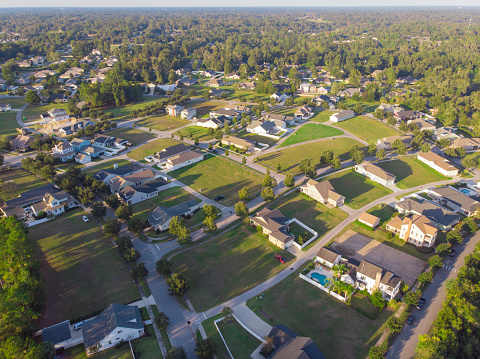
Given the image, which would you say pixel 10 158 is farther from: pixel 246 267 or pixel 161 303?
pixel 246 267

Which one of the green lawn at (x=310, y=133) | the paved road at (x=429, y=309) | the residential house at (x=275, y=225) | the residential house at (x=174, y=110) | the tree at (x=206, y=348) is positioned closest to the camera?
the tree at (x=206, y=348)

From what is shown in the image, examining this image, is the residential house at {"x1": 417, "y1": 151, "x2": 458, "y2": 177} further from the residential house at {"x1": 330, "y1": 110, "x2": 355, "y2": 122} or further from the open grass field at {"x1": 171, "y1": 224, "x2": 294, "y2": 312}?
the open grass field at {"x1": 171, "y1": 224, "x2": 294, "y2": 312}

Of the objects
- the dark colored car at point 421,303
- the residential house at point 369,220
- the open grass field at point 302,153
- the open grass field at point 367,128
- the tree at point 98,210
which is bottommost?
the open grass field at point 302,153

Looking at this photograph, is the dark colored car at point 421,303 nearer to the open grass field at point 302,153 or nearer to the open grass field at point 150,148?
the open grass field at point 302,153

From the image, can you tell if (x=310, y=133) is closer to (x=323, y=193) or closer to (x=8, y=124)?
(x=323, y=193)

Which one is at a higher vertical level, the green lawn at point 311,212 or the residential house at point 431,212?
the residential house at point 431,212

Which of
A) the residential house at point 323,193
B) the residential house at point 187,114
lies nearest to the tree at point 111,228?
the residential house at point 323,193

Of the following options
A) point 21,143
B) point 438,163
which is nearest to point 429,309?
point 438,163

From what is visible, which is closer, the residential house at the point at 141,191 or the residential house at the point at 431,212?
the residential house at the point at 431,212
